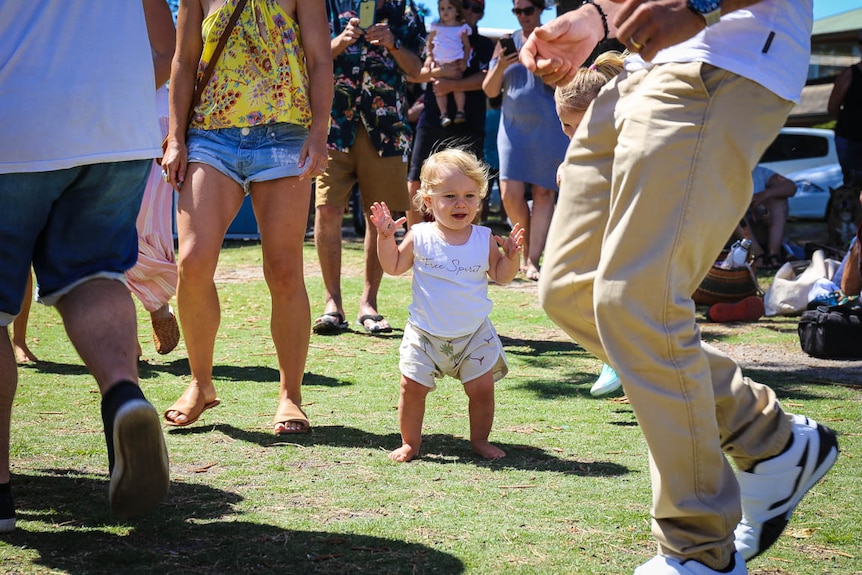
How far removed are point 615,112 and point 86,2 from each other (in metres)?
1.62

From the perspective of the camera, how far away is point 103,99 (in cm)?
312

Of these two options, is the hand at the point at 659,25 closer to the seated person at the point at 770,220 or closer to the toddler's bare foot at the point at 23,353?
the toddler's bare foot at the point at 23,353

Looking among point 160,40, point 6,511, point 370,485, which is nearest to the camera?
point 6,511

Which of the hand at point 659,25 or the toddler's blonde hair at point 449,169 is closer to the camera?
the hand at point 659,25

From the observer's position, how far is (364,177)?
7.46m

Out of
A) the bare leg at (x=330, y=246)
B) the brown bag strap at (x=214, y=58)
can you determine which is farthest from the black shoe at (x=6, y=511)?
the bare leg at (x=330, y=246)

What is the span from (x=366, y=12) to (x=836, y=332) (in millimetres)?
3722

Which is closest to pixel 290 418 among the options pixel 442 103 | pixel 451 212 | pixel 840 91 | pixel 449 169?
pixel 451 212

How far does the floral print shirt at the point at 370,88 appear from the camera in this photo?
7305 millimetres

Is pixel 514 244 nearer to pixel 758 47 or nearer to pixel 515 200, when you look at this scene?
pixel 758 47

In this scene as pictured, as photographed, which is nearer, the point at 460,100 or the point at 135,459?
the point at 135,459

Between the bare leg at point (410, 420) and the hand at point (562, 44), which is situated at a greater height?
the hand at point (562, 44)

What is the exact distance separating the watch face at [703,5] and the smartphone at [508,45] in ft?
19.5

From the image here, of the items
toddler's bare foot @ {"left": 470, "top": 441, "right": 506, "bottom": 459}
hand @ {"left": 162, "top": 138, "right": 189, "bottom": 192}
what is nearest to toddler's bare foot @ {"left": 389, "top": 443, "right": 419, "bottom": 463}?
toddler's bare foot @ {"left": 470, "top": 441, "right": 506, "bottom": 459}
